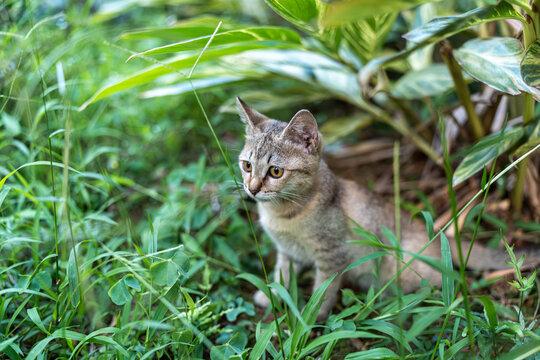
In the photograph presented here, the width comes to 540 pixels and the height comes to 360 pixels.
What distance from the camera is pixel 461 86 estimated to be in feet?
8.40

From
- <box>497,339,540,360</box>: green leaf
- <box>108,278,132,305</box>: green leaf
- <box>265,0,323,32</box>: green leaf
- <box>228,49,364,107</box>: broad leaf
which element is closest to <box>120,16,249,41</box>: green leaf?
<box>265,0,323,32</box>: green leaf

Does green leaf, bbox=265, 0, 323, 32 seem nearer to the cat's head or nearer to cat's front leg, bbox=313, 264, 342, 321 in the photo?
the cat's head

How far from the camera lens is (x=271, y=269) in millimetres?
2975

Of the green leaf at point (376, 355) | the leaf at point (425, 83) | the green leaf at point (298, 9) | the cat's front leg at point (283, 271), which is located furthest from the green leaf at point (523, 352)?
the green leaf at point (298, 9)

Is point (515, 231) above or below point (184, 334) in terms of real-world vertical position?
below

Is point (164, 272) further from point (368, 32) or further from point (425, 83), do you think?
point (425, 83)

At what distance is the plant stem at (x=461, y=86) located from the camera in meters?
2.42

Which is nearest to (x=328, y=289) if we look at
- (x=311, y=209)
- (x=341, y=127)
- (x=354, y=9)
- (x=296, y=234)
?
(x=296, y=234)

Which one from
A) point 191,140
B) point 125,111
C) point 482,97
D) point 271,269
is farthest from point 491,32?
point 125,111

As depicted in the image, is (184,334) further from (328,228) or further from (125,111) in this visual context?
(125,111)

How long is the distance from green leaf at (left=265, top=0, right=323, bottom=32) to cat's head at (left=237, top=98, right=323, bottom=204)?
A: 543 mm

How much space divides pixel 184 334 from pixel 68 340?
508mm

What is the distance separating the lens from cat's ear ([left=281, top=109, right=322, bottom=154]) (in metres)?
2.21

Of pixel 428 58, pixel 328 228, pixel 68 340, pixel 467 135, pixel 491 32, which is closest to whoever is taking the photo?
pixel 68 340
